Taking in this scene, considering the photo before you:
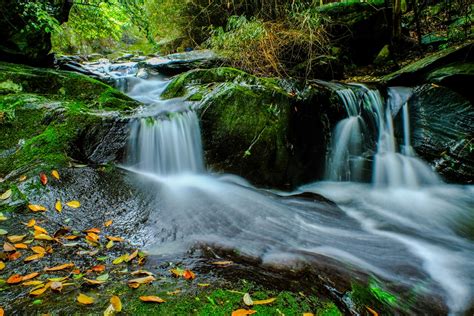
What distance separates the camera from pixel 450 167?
16.1 feet

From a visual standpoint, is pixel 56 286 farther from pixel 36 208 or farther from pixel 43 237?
pixel 36 208

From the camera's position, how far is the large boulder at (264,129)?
14.3ft

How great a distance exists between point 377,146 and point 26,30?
21.2 feet

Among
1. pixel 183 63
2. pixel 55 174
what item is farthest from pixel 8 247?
pixel 183 63

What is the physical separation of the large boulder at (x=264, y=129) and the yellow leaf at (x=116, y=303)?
297 cm

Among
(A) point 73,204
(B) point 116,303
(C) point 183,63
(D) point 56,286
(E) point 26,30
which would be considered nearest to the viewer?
(B) point 116,303

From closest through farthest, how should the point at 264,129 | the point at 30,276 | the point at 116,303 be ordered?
the point at 116,303 → the point at 30,276 → the point at 264,129

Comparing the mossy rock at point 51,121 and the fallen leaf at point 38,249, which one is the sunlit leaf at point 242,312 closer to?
the fallen leaf at point 38,249

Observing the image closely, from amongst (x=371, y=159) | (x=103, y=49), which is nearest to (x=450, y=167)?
(x=371, y=159)

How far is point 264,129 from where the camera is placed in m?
4.46

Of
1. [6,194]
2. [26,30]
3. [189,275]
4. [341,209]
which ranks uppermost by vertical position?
[26,30]

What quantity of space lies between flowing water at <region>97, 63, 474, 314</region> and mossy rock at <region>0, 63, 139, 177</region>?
416 millimetres

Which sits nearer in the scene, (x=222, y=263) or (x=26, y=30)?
(x=222, y=263)

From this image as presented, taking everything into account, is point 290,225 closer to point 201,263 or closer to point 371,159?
point 201,263
